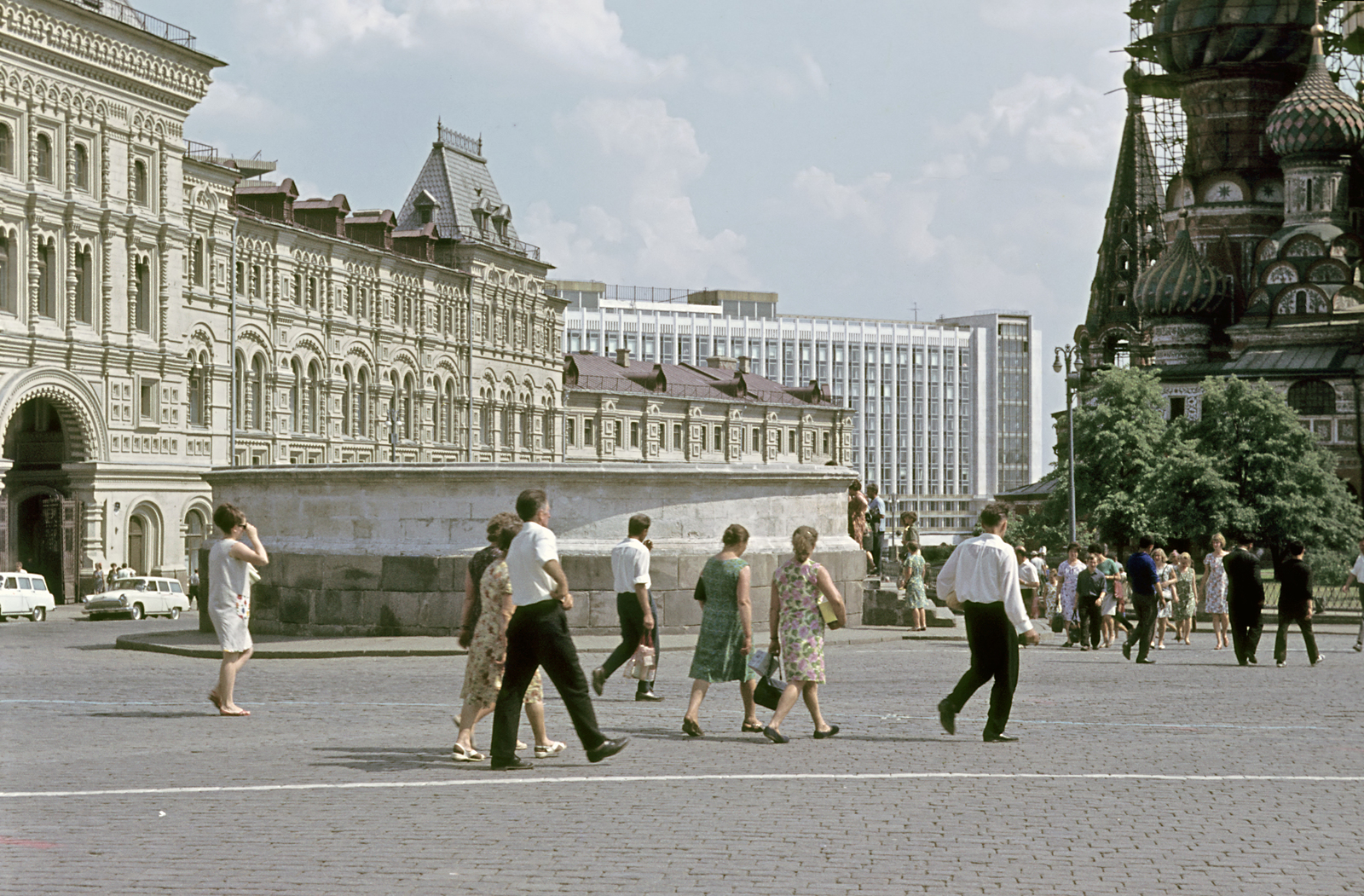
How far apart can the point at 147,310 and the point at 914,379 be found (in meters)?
130

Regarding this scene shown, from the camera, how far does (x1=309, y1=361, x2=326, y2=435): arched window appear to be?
65.6 m

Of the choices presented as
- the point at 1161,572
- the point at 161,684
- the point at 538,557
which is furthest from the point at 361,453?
→ the point at 538,557

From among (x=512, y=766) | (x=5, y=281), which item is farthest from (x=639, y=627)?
(x=5, y=281)

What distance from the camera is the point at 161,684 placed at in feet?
60.0

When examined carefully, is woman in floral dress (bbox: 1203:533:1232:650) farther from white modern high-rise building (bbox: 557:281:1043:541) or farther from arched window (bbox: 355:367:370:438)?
white modern high-rise building (bbox: 557:281:1043:541)

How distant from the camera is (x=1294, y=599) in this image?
22641mm

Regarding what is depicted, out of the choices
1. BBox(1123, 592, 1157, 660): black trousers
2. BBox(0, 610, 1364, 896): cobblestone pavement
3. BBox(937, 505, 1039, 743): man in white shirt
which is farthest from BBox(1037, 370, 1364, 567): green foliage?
BBox(937, 505, 1039, 743): man in white shirt

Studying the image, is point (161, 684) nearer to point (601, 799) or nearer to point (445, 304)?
point (601, 799)

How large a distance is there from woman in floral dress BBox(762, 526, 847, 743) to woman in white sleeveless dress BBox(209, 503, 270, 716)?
4388 mm

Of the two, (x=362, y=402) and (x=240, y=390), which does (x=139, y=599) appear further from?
(x=362, y=402)

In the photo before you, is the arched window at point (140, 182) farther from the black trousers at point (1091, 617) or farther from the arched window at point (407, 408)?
the black trousers at point (1091, 617)

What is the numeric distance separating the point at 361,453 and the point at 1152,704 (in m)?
55.0

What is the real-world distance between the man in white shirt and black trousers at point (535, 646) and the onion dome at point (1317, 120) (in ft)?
297

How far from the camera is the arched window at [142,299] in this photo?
53969 millimetres
